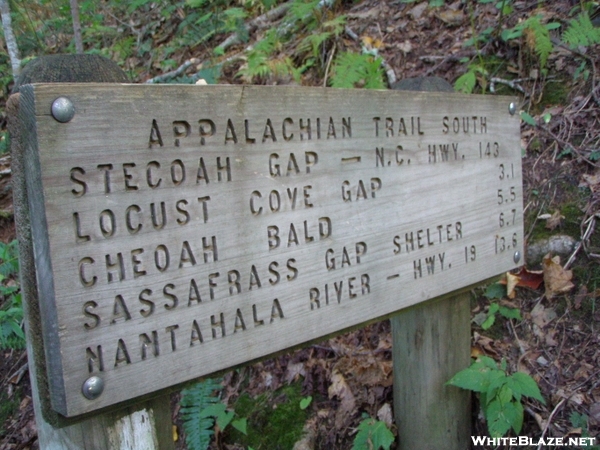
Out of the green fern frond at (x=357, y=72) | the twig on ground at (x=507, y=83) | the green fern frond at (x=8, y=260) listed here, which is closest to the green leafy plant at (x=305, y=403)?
the green fern frond at (x=8, y=260)

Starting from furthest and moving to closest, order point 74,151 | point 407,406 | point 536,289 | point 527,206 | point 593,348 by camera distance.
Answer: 1. point 527,206
2. point 536,289
3. point 593,348
4. point 407,406
5. point 74,151

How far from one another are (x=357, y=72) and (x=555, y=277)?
215cm

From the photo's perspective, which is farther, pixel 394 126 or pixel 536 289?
pixel 536 289

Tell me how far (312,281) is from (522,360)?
165cm

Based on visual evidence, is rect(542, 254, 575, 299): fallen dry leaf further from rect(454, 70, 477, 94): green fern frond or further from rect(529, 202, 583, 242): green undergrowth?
rect(454, 70, 477, 94): green fern frond

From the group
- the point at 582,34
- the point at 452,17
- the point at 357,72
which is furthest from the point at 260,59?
the point at 582,34

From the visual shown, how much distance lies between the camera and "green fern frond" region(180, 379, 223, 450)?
2.61 meters

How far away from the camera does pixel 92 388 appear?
3.76 ft

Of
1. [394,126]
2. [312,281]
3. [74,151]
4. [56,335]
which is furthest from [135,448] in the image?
[394,126]

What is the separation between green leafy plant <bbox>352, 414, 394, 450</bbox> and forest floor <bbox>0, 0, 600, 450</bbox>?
29cm

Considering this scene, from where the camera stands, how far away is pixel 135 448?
1.32 metres

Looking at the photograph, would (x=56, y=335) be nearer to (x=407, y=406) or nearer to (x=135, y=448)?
(x=135, y=448)

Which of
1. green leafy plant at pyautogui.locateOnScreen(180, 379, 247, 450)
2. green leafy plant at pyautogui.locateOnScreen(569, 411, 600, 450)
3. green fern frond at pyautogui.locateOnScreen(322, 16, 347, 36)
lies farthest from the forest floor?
green fern frond at pyautogui.locateOnScreen(322, 16, 347, 36)

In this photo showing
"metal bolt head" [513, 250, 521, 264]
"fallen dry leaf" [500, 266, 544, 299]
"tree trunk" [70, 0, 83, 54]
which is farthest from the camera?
"tree trunk" [70, 0, 83, 54]
